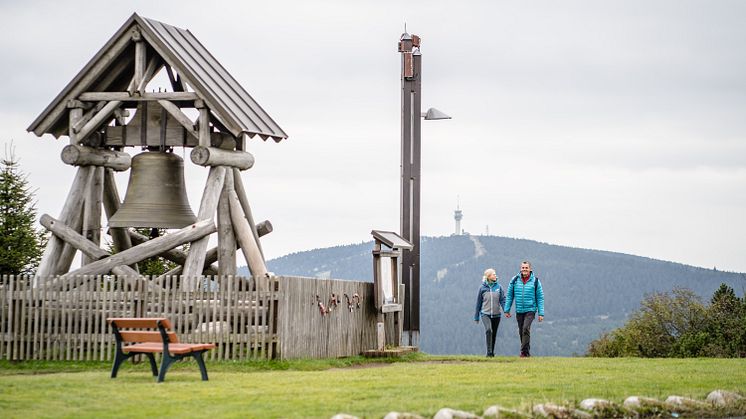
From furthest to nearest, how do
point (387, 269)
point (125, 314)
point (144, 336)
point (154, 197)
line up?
point (387, 269), point (154, 197), point (125, 314), point (144, 336)

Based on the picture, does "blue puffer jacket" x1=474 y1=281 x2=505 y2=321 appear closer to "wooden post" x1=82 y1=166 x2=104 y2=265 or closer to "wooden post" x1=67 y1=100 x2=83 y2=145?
"wooden post" x1=82 y1=166 x2=104 y2=265

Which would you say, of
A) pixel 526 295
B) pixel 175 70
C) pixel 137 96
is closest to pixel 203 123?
pixel 175 70

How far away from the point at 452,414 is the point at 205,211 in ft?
37.4

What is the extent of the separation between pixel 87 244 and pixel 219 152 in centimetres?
330

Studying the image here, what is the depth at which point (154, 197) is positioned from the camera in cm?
2550

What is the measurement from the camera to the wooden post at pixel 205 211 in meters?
→ 24.4

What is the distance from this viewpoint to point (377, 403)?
50.9 ft

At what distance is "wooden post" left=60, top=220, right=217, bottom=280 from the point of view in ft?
79.8

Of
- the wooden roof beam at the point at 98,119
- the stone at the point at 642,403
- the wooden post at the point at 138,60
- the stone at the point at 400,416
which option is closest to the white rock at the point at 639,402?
the stone at the point at 642,403

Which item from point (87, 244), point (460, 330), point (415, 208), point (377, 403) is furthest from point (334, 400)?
point (460, 330)

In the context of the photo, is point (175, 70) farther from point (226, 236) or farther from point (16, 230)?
point (16, 230)

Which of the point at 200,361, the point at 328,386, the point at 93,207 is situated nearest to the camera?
the point at 328,386

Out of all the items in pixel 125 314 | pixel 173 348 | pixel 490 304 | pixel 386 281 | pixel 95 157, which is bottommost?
pixel 173 348

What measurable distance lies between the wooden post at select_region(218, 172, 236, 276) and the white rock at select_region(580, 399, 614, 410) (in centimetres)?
1173
